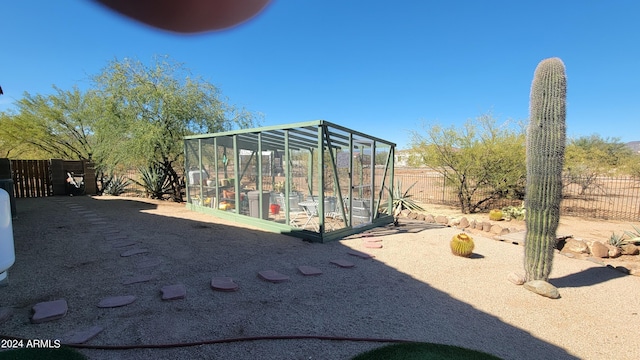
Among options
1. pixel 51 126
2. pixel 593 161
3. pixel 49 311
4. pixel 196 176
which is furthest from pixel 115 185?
pixel 593 161

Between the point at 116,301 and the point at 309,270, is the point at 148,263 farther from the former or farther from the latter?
the point at 309,270

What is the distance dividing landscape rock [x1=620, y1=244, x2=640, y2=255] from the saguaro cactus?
3.92 meters

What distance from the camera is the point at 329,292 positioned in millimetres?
3402

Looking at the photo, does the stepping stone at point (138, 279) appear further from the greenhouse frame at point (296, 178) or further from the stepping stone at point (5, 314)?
the greenhouse frame at point (296, 178)

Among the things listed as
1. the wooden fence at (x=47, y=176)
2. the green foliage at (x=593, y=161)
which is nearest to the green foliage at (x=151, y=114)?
the wooden fence at (x=47, y=176)

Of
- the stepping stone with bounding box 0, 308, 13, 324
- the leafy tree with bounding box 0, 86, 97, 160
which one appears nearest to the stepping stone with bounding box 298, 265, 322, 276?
the stepping stone with bounding box 0, 308, 13, 324

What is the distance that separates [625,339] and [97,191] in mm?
16945

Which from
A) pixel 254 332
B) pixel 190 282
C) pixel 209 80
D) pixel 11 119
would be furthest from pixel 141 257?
pixel 11 119

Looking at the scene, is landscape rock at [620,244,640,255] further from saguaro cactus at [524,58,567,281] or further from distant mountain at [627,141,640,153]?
distant mountain at [627,141,640,153]

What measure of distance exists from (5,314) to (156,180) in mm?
9843

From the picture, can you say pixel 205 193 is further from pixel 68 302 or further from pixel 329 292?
pixel 329 292

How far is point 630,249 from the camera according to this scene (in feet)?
18.2

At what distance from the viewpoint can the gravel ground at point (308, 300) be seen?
2365 millimetres

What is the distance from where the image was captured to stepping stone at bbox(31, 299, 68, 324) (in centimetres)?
247
